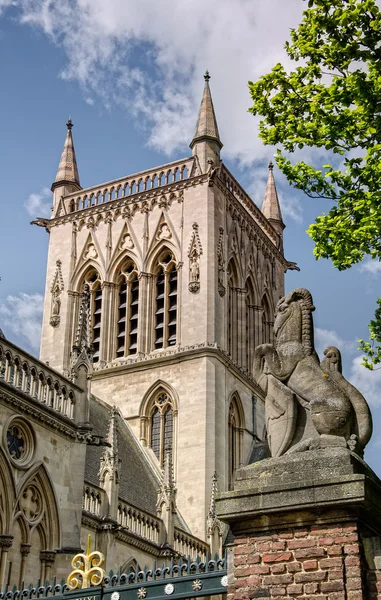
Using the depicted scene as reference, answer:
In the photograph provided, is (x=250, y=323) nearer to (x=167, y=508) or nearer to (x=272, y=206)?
(x=272, y=206)

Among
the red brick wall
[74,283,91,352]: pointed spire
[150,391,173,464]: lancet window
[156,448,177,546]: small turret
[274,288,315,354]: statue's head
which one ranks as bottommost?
the red brick wall

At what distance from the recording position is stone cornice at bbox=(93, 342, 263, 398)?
35156 millimetres

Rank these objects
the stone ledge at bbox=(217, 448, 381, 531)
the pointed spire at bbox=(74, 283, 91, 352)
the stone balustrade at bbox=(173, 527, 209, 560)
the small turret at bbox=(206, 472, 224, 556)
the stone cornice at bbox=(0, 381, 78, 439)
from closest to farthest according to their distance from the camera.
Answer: the stone ledge at bbox=(217, 448, 381, 531) < the stone cornice at bbox=(0, 381, 78, 439) < the pointed spire at bbox=(74, 283, 91, 352) < the stone balustrade at bbox=(173, 527, 209, 560) < the small turret at bbox=(206, 472, 224, 556)

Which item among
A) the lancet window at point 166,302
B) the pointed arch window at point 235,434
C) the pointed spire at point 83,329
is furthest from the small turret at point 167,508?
the lancet window at point 166,302

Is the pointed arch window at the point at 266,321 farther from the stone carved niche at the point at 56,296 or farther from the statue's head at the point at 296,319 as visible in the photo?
the statue's head at the point at 296,319

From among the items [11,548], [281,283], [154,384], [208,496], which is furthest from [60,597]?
[281,283]

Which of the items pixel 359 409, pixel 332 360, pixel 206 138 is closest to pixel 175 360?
pixel 206 138

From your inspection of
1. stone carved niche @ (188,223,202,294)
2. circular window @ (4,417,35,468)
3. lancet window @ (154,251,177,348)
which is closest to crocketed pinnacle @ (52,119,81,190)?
lancet window @ (154,251,177,348)

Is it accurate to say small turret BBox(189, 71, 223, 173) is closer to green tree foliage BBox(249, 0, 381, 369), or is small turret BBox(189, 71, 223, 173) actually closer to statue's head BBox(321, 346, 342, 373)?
green tree foliage BBox(249, 0, 381, 369)

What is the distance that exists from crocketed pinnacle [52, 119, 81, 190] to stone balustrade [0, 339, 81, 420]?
2527 centimetres

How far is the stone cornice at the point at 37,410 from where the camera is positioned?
16.3 m

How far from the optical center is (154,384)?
118 ft

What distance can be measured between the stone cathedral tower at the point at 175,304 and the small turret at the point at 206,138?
0.05 meters

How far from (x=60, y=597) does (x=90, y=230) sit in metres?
33.1
